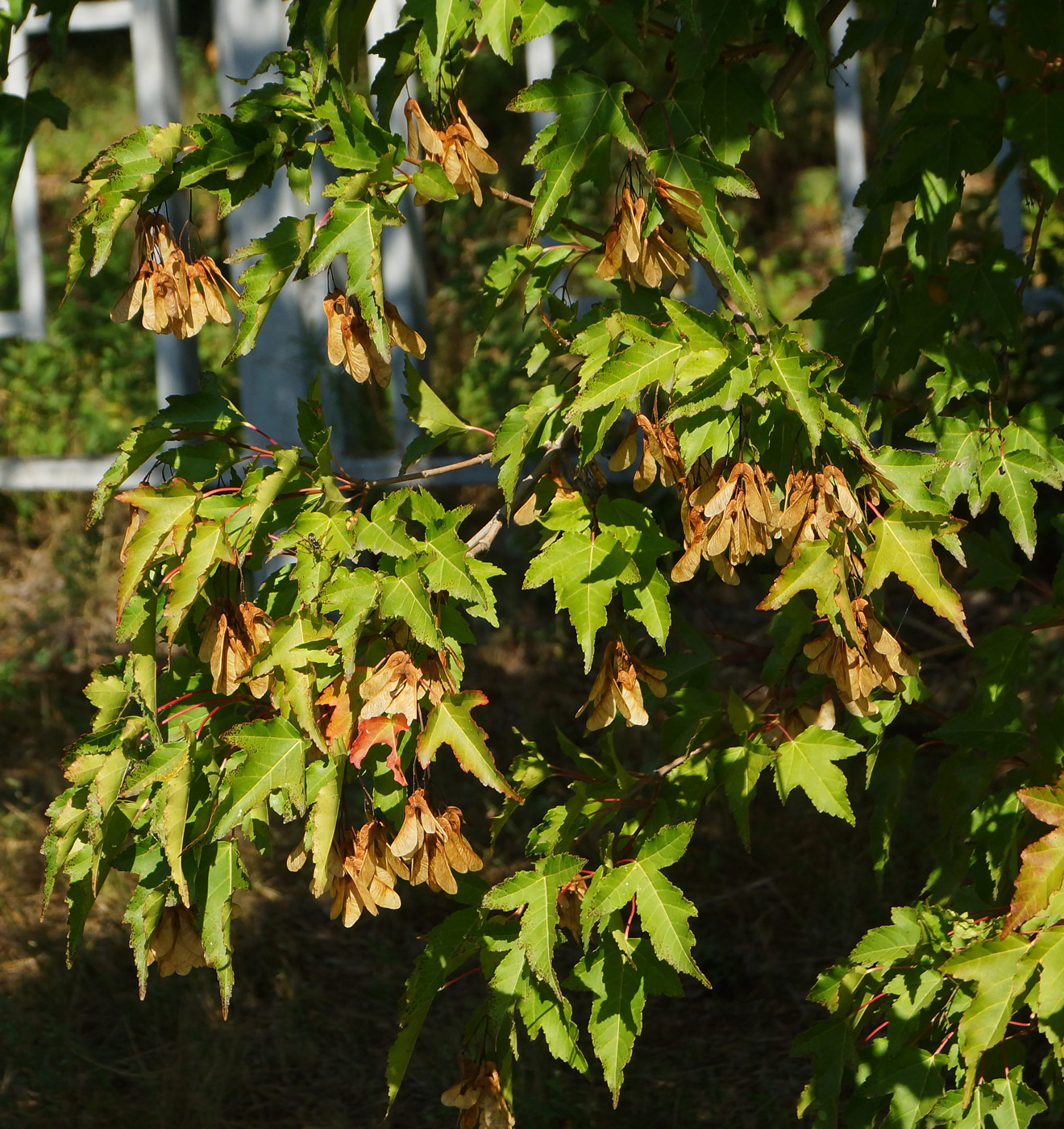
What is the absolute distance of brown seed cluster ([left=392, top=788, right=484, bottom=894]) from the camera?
126cm

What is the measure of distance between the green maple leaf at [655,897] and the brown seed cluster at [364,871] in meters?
0.22

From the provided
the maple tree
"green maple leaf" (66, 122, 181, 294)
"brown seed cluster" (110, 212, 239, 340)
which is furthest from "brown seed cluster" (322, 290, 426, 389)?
"green maple leaf" (66, 122, 181, 294)

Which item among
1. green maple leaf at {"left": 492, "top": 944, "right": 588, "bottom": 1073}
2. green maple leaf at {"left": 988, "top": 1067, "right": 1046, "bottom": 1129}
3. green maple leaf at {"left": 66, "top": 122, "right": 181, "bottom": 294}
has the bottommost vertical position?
green maple leaf at {"left": 988, "top": 1067, "right": 1046, "bottom": 1129}

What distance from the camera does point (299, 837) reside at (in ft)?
11.4

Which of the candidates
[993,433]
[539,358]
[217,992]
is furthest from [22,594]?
[993,433]

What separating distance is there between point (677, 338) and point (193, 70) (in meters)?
7.74

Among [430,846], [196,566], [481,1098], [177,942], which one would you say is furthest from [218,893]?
[481,1098]

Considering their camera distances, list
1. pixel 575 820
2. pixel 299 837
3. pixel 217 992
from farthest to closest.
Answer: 1. pixel 299 837
2. pixel 217 992
3. pixel 575 820

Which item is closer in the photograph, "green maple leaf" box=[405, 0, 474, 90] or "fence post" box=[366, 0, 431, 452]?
"green maple leaf" box=[405, 0, 474, 90]

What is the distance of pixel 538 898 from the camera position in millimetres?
1416

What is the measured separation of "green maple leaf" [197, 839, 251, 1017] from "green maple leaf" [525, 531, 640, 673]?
416 millimetres

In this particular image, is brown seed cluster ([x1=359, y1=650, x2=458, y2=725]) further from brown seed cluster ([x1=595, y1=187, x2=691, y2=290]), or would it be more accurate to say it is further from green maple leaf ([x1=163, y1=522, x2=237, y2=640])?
brown seed cluster ([x1=595, y1=187, x2=691, y2=290])

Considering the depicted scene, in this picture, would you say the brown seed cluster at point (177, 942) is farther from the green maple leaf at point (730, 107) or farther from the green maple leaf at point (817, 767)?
the green maple leaf at point (730, 107)

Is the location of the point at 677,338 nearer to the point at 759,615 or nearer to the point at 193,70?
the point at 759,615
